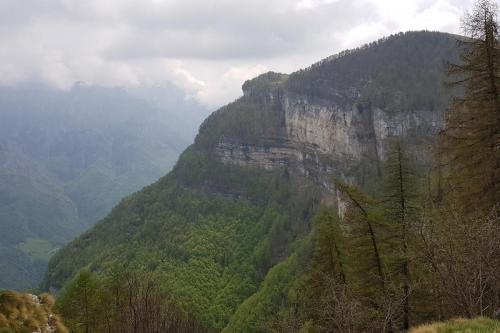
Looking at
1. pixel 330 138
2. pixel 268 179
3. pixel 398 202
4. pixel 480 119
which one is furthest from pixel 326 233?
pixel 268 179

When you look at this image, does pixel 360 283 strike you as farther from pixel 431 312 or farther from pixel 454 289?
pixel 454 289

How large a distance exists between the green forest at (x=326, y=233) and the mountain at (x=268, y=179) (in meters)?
0.59

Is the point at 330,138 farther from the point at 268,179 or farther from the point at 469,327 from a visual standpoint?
the point at 469,327

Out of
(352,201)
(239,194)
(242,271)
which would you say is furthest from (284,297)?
(239,194)

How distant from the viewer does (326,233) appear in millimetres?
30156

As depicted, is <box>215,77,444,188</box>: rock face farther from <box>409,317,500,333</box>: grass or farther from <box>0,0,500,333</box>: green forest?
<box>409,317,500,333</box>: grass

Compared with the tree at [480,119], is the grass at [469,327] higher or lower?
lower

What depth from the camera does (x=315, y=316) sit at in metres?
31.4

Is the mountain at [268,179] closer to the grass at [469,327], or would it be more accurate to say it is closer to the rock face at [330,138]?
the rock face at [330,138]

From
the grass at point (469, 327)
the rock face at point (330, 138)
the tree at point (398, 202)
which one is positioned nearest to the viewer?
the grass at point (469, 327)

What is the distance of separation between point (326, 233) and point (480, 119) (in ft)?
36.8

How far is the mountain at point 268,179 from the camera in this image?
11388cm

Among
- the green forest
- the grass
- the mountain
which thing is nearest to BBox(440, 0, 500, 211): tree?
the green forest

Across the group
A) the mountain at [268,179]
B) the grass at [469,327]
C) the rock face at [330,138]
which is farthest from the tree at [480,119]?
the rock face at [330,138]
